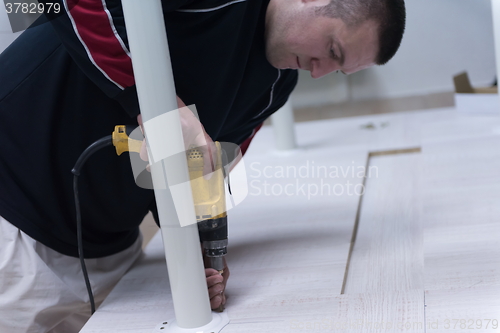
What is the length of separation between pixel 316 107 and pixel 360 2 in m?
2.69

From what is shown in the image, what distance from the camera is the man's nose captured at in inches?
33.1

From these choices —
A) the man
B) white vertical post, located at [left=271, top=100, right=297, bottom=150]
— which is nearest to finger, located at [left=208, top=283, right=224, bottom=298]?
the man

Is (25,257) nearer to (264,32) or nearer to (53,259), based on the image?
(53,259)

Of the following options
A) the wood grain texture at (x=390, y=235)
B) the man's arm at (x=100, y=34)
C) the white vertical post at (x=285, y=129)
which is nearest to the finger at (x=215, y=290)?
the wood grain texture at (x=390, y=235)

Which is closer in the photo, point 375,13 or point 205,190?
point 205,190

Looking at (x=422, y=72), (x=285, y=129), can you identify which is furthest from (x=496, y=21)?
(x=422, y=72)

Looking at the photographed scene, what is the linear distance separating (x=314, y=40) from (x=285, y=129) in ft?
2.86

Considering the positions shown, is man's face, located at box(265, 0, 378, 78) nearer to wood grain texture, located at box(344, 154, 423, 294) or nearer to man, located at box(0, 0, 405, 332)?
man, located at box(0, 0, 405, 332)

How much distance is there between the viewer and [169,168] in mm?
616

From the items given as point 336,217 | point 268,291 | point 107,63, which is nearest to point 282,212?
point 336,217

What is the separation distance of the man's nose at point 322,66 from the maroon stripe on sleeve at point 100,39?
0.35 m

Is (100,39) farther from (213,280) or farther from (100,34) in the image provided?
(213,280)

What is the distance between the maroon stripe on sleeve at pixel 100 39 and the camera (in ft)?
2.09

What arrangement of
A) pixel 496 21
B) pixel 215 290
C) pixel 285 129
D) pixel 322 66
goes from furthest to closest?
pixel 285 129 → pixel 496 21 → pixel 322 66 → pixel 215 290
